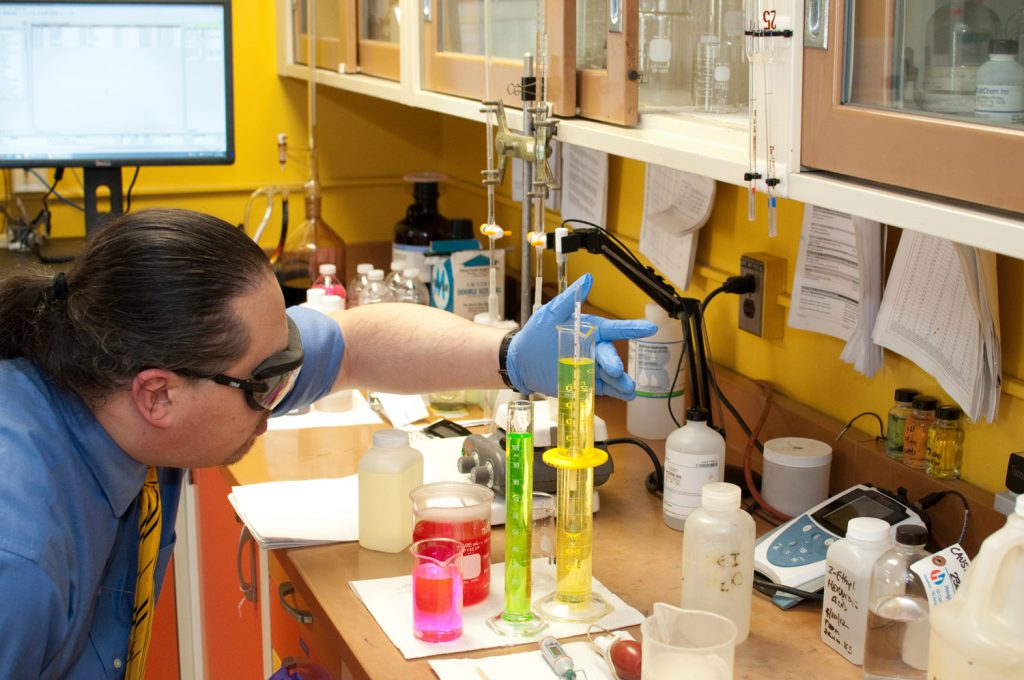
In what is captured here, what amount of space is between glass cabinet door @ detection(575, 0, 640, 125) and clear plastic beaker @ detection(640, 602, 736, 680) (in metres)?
0.64

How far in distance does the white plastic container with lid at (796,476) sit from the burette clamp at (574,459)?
0.40 m

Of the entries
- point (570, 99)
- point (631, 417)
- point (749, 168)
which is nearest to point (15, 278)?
point (570, 99)

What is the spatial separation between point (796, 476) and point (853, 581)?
0.36 meters

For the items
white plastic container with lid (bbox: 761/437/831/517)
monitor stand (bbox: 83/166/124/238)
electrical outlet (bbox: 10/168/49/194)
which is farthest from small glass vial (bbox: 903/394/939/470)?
electrical outlet (bbox: 10/168/49/194)

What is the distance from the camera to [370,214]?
10.3 feet

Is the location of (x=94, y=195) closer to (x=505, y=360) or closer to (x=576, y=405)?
(x=505, y=360)

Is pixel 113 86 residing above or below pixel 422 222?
above

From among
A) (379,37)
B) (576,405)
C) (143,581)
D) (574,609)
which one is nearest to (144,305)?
(143,581)

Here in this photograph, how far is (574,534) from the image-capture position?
1.35 meters

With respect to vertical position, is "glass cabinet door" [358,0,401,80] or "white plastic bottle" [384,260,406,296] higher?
"glass cabinet door" [358,0,401,80]

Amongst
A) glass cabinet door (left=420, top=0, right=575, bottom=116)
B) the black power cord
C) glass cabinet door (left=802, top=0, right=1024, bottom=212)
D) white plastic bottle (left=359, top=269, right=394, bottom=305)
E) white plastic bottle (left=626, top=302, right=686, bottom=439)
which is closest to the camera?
glass cabinet door (left=802, top=0, right=1024, bottom=212)

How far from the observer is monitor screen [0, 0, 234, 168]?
2.54 m

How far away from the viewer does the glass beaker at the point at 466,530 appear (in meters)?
1.40

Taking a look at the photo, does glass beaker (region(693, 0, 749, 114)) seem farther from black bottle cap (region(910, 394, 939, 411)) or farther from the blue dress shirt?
the blue dress shirt
